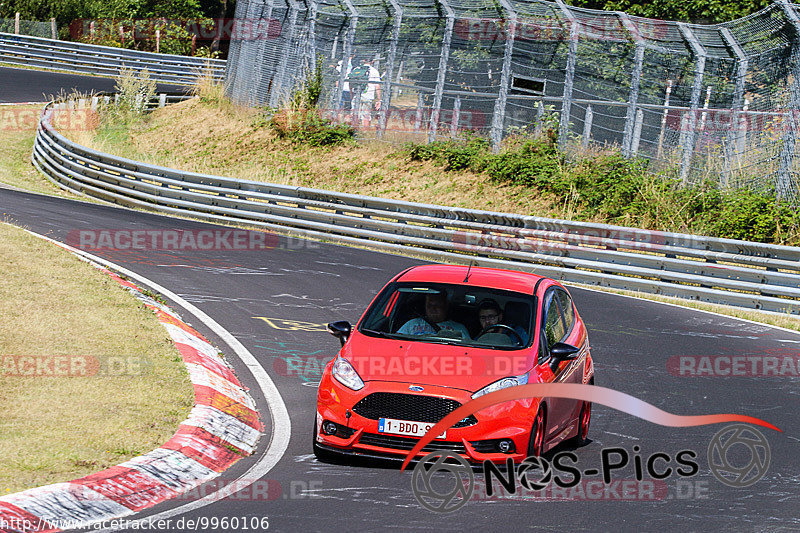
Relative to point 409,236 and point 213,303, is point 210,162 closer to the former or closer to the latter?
point 409,236

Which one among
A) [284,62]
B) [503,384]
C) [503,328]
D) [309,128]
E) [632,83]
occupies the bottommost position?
[503,384]

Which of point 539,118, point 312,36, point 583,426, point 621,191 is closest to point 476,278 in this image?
point 583,426

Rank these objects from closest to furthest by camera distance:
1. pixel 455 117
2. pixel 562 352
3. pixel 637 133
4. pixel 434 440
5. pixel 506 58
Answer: pixel 434 440
pixel 562 352
pixel 637 133
pixel 506 58
pixel 455 117

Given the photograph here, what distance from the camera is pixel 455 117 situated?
29.2m

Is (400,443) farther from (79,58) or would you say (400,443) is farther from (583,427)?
(79,58)

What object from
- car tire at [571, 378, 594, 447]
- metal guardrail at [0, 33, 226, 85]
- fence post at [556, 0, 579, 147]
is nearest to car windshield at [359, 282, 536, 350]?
car tire at [571, 378, 594, 447]

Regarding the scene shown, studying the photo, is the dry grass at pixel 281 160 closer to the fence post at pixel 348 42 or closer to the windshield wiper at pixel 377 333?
the fence post at pixel 348 42

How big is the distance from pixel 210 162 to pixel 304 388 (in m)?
24.7

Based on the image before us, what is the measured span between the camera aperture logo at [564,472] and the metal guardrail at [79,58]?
145 feet

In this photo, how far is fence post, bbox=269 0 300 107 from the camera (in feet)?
110

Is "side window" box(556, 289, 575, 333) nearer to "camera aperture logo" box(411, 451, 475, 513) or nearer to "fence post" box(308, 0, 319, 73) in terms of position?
"camera aperture logo" box(411, 451, 475, 513)

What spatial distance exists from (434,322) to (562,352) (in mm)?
1247

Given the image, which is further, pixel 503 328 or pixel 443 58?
pixel 443 58

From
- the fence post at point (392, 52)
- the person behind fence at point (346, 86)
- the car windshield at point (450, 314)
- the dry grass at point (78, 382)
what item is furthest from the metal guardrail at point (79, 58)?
the car windshield at point (450, 314)
